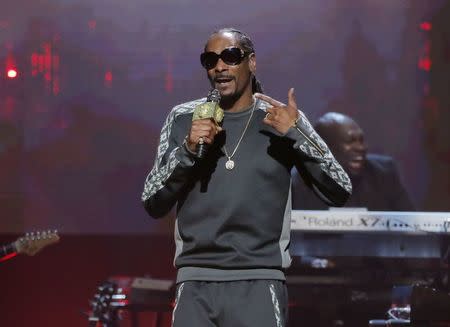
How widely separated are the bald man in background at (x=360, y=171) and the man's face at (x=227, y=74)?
2.95m

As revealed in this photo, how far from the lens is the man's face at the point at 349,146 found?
655 centimetres

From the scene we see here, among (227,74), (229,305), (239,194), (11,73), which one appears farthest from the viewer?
(11,73)

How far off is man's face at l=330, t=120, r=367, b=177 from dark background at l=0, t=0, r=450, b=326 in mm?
159

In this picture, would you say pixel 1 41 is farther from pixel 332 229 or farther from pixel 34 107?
pixel 332 229

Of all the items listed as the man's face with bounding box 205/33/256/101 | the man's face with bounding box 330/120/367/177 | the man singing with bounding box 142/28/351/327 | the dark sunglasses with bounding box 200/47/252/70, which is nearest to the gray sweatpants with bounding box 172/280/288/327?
the man singing with bounding box 142/28/351/327

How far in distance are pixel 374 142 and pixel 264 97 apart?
12.3ft

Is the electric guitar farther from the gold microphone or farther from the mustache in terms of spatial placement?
the gold microphone

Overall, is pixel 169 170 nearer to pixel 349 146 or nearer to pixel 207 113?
pixel 207 113

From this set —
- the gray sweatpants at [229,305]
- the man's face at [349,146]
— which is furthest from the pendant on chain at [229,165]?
the man's face at [349,146]

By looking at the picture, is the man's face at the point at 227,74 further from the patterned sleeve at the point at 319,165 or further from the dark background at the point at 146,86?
the dark background at the point at 146,86

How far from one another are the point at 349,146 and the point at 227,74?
3.40m

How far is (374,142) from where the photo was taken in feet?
22.7

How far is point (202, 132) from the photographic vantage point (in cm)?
306

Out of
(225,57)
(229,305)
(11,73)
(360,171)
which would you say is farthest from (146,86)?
(229,305)
